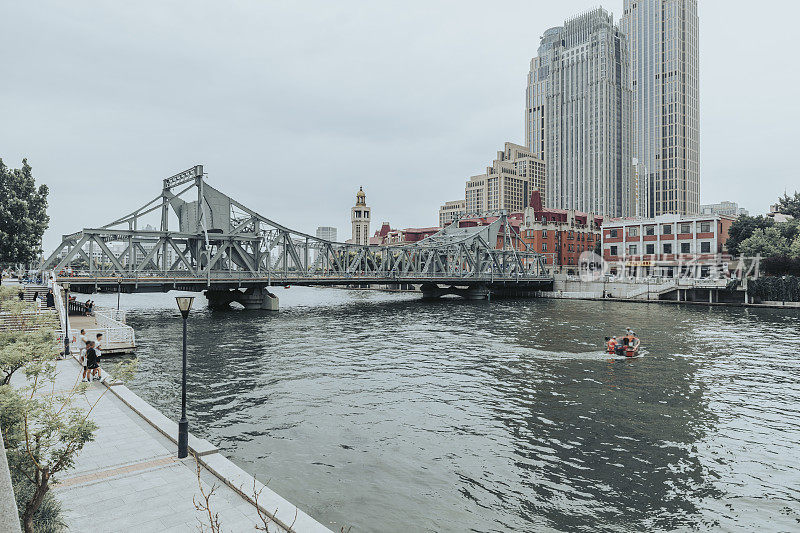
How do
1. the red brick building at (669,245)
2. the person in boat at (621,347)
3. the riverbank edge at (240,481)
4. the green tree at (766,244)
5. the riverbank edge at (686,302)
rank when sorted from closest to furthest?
1. the riverbank edge at (240,481)
2. the person in boat at (621,347)
3. the riverbank edge at (686,302)
4. the green tree at (766,244)
5. the red brick building at (669,245)

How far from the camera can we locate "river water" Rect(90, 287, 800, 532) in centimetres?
1285

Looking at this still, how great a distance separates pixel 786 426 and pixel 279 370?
2533cm

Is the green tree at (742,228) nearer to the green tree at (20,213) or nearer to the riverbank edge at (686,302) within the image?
the riverbank edge at (686,302)

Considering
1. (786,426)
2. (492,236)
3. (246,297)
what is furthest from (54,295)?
(492,236)

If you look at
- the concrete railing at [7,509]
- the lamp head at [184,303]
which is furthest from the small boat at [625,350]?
the concrete railing at [7,509]

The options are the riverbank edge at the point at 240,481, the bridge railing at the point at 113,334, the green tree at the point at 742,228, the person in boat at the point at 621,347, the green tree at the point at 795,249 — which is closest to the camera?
the riverbank edge at the point at 240,481

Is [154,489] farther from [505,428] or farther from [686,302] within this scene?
[686,302]

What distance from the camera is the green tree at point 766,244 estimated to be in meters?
81.0

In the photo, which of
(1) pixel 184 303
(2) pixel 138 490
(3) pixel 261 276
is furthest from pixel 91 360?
(3) pixel 261 276

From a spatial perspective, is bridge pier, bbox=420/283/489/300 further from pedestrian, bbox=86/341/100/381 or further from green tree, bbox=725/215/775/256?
pedestrian, bbox=86/341/100/381

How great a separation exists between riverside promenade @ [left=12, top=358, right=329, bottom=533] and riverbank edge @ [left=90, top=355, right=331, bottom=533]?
0.07 feet

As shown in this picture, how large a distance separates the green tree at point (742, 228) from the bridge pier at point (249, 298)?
84689 millimetres

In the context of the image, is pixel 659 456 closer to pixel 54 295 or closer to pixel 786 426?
pixel 786 426

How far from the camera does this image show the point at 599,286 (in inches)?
3930
